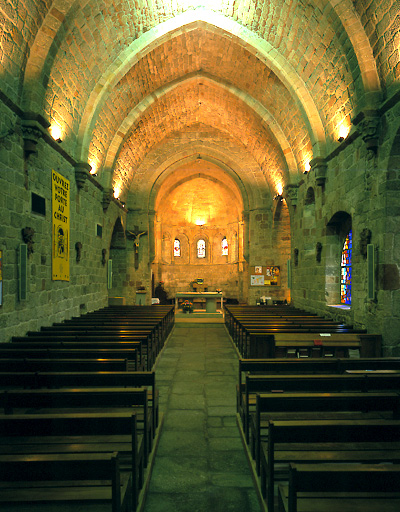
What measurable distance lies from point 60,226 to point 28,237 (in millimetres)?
1971

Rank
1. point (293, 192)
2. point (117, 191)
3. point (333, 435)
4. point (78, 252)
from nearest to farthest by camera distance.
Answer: point (333, 435), point (78, 252), point (293, 192), point (117, 191)

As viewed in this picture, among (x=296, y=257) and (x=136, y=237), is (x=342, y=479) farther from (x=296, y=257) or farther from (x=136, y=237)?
(x=136, y=237)

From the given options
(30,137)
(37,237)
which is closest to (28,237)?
(37,237)

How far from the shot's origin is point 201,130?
17.1 metres

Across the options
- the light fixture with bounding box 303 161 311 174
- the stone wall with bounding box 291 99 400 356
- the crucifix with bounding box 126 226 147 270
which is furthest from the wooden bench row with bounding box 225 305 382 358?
the crucifix with bounding box 126 226 147 270

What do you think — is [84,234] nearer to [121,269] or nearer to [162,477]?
[121,269]

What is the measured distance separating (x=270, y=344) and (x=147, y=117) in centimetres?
1107

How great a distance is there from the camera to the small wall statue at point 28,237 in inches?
260

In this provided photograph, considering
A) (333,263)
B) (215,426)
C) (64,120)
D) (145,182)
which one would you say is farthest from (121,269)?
(215,426)

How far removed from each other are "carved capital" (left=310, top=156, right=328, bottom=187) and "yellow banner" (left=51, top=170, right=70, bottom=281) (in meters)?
6.76

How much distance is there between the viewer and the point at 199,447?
371 centimetres

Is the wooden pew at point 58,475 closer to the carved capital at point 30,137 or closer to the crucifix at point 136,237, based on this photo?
the carved capital at point 30,137

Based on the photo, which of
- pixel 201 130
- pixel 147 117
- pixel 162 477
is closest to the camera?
pixel 162 477

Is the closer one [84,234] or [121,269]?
[84,234]
